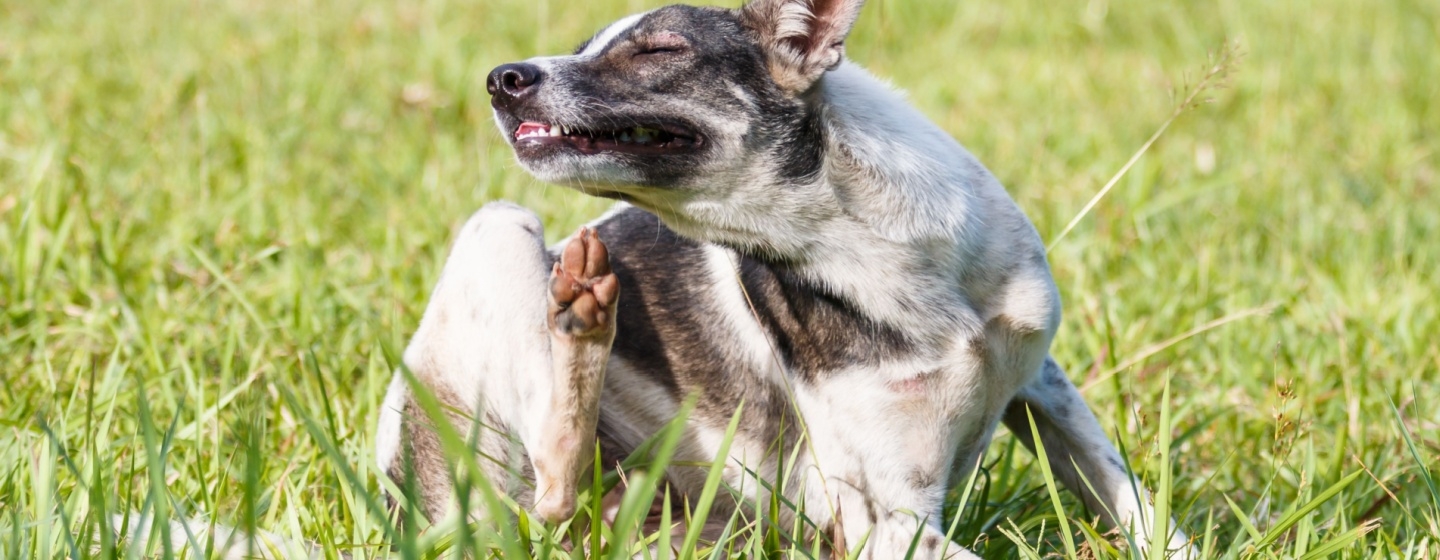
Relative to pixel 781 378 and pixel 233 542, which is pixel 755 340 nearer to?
pixel 781 378

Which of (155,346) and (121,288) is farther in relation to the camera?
(121,288)

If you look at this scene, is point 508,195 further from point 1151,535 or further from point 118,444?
point 1151,535

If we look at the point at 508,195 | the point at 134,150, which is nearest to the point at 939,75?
the point at 508,195

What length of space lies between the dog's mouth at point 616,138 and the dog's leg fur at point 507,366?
28cm

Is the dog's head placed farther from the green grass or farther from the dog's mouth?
the green grass

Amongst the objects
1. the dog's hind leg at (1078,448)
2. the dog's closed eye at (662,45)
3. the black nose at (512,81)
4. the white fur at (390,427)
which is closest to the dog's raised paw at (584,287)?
the black nose at (512,81)

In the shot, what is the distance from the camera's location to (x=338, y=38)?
7.95 meters

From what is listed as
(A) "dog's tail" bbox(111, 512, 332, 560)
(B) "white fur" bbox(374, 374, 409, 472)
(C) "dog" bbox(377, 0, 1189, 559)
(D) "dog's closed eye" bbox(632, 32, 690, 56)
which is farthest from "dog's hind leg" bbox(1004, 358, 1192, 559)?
(A) "dog's tail" bbox(111, 512, 332, 560)

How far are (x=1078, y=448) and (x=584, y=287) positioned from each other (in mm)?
1158

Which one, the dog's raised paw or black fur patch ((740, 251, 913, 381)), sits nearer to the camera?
the dog's raised paw

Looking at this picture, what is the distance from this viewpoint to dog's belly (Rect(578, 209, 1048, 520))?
2740mm

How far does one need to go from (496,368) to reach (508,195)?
2.42 metres

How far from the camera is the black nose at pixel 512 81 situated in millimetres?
2793

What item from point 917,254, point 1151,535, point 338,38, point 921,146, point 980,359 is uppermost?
point 921,146
